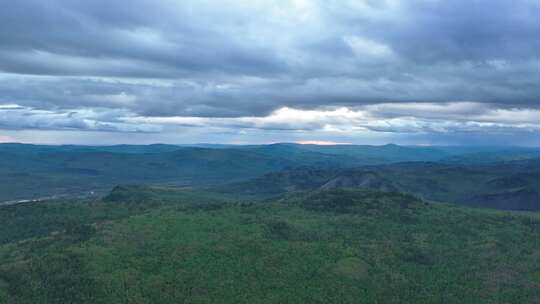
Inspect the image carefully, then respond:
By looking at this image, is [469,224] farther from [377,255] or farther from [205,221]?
[205,221]

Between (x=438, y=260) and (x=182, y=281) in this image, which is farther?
(x=438, y=260)

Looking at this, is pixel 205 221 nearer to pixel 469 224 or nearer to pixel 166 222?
pixel 166 222

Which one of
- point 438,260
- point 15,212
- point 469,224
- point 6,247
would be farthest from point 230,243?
point 15,212

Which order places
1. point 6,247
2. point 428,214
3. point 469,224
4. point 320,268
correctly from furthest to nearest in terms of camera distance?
point 428,214, point 469,224, point 6,247, point 320,268

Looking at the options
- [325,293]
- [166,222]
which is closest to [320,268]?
[325,293]

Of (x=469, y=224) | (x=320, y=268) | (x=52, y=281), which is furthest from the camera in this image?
(x=469, y=224)

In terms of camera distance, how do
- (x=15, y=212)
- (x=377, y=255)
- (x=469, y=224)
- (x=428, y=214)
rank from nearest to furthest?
(x=377, y=255), (x=469, y=224), (x=428, y=214), (x=15, y=212)
